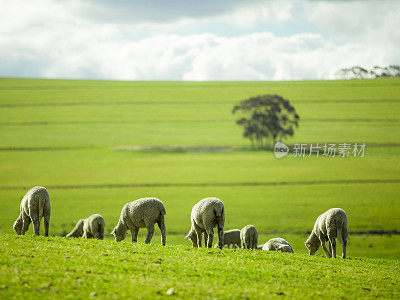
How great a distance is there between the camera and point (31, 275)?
37.8 ft

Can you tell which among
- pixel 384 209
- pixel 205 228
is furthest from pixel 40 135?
pixel 205 228

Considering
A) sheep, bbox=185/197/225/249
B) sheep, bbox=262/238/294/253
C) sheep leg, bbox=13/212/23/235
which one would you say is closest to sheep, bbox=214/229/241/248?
sheep, bbox=262/238/294/253

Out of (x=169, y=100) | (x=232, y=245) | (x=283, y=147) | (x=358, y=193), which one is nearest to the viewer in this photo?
(x=232, y=245)

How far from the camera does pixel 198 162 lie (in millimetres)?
74000

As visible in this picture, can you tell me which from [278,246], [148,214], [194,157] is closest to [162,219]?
[148,214]

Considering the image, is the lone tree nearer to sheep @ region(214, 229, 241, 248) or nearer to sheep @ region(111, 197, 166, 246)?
sheep @ region(214, 229, 241, 248)

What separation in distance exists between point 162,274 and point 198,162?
2411 inches

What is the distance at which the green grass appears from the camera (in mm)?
10953

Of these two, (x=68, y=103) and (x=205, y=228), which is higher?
(x=68, y=103)

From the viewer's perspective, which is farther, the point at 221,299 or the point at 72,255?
the point at 72,255

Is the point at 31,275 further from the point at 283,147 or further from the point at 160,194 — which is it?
the point at 283,147

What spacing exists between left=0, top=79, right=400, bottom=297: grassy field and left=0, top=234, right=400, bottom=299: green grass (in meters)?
0.16

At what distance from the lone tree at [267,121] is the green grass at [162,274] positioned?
2765 inches

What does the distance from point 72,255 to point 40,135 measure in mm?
77226
